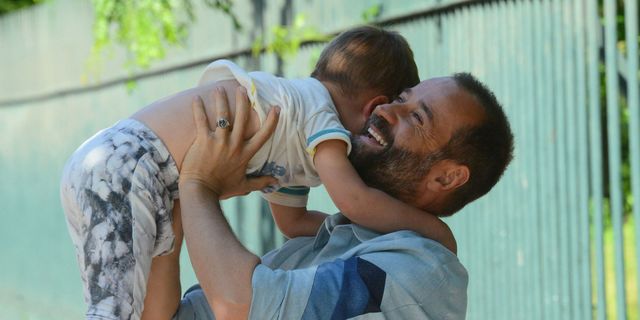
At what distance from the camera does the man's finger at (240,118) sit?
292 cm

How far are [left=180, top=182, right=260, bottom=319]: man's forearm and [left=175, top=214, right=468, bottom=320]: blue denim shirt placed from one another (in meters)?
0.03

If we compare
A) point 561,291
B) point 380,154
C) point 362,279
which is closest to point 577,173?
point 561,291

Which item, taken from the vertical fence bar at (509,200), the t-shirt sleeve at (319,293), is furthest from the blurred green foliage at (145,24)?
the t-shirt sleeve at (319,293)

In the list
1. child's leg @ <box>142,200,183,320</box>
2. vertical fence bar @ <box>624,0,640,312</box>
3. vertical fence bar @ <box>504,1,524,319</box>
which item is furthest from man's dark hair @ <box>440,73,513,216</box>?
vertical fence bar @ <box>504,1,524,319</box>

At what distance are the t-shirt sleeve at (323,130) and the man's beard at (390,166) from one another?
0.05 m

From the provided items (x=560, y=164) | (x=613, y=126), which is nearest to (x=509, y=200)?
(x=560, y=164)

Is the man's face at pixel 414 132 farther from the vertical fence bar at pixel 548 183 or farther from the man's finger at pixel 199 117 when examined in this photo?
the vertical fence bar at pixel 548 183

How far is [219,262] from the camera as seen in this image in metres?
2.59

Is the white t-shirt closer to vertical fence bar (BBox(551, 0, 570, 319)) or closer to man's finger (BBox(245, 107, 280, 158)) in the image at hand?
man's finger (BBox(245, 107, 280, 158))

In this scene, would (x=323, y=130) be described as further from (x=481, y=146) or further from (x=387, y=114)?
(x=481, y=146)

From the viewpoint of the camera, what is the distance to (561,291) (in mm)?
5422

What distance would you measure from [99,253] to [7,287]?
10.7 meters

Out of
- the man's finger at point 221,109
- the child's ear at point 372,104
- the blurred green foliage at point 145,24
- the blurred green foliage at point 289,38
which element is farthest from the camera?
the blurred green foliage at point 145,24

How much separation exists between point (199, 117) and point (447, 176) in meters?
0.73
